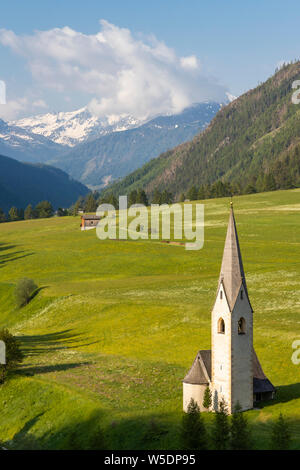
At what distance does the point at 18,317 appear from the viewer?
87000 millimetres

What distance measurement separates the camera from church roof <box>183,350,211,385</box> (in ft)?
138

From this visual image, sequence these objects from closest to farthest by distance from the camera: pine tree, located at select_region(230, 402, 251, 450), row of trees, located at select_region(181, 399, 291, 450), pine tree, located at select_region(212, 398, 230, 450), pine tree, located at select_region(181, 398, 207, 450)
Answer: row of trees, located at select_region(181, 399, 291, 450), pine tree, located at select_region(230, 402, 251, 450), pine tree, located at select_region(212, 398, 230, 450), pine tree, located at select_region(181, 398, 207, 450)

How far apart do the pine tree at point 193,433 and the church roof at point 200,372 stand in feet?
16.6

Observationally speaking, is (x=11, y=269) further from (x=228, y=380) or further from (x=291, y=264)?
(x=228, y=380)

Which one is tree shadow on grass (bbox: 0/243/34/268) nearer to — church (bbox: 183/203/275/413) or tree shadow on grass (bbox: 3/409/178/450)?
tree shadow on grass (bbox: 3/409/178/450)

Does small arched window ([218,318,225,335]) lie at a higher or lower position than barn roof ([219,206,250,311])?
lower

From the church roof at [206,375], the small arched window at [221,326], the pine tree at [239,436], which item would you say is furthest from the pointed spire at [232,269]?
the pine tree at [239,436]

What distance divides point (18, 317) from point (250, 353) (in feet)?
173

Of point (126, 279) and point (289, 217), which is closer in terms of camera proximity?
point (126, 279)

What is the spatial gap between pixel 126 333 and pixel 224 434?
33273 mm

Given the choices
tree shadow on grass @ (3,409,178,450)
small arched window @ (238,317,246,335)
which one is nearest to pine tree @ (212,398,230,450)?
tree shadow on grass @ (3,409,178,450)

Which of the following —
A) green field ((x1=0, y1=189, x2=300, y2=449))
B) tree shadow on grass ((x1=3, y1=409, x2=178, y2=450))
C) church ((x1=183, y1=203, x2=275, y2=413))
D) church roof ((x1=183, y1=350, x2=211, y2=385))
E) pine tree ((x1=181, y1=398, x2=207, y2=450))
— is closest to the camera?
pine tree ((x1=181, y1=398, x2=207, y2=450))

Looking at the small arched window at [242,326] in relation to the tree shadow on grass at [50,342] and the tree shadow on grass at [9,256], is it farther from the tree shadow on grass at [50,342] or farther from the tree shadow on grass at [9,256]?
the tree shadow on grass at [9,256]
